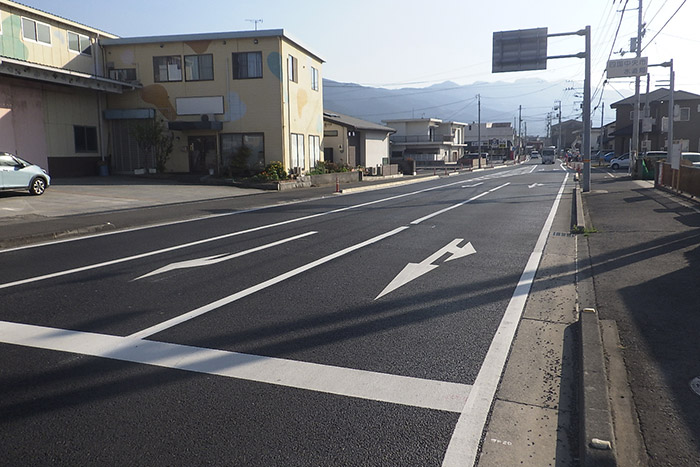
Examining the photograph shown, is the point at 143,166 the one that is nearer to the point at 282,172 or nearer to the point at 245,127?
the point at 245,127

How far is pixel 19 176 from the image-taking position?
1933 cm

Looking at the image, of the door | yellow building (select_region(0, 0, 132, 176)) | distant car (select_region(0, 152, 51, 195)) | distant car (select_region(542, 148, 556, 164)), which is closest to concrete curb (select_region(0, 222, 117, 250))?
→ distant car (select_region(0, 152, 51, 195))

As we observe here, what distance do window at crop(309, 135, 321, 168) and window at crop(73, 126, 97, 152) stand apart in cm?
1299

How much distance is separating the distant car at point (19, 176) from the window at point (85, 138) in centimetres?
1060

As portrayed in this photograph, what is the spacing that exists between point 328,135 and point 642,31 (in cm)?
2287

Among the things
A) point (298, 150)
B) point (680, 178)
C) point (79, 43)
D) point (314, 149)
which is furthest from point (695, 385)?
point (314, 149)

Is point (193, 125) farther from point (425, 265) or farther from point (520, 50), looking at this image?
point (425, 265)

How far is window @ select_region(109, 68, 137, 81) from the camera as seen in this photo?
3238 centimetres

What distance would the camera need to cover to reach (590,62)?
23.5 metres

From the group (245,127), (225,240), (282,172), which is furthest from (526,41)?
(225,240)

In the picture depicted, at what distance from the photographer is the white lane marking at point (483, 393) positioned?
3.44 meters

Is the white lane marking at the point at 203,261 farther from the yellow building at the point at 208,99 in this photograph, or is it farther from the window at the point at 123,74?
the window at the point at 123,74

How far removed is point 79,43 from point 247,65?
9.08 meters

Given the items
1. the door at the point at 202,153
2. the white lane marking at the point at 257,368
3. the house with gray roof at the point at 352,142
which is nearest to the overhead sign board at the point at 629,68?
the house with gray roof at the point at 352,142
